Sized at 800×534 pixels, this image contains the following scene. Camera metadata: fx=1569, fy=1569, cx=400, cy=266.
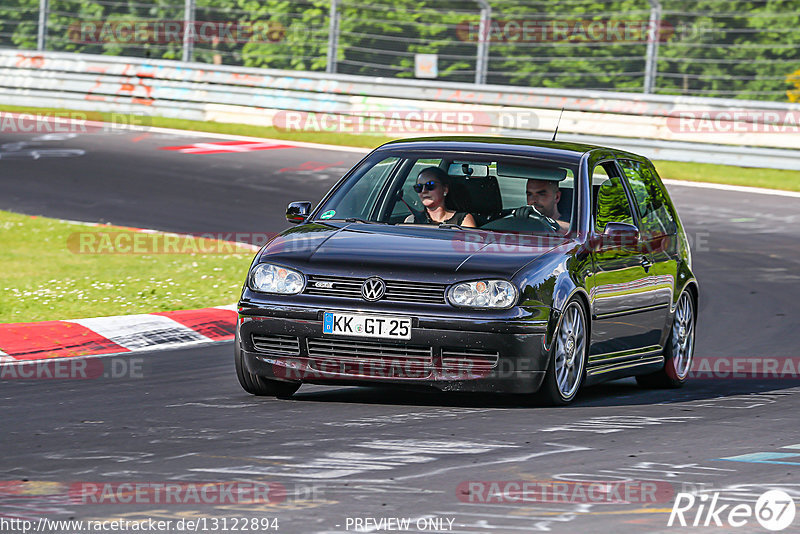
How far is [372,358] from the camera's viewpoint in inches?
311

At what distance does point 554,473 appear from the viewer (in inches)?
251

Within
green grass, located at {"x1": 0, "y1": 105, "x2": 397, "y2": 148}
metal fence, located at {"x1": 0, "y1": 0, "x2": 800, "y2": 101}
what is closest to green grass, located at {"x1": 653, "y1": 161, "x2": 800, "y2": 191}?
metal fence, located at {"x1": 0, "y1": 0, "x2": 800, "y2": 101}

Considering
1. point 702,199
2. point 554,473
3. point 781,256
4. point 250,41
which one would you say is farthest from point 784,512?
point 250,41

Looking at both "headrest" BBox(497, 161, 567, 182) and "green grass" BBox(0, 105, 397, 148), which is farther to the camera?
"green grass" BBox(0, 105, 397, 148)

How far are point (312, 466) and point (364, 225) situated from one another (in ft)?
8.65

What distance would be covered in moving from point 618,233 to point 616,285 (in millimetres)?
298

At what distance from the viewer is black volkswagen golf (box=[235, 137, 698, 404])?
787cm

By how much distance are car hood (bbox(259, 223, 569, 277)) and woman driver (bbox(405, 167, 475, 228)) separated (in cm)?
37

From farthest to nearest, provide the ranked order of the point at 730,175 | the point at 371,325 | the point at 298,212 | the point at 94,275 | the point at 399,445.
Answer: the point at 730,175 < the point at 94,275 < the point at 298,212 < the point at 371,325 < the point at 399,445
